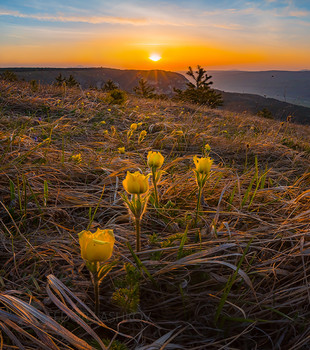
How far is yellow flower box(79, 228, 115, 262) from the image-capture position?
2.76 ft

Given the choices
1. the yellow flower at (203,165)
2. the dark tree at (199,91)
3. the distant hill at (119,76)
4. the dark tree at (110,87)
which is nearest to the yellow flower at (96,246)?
the yellow flower at (203,165)

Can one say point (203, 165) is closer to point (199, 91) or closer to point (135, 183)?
point (135, 183)

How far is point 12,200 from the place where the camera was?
1.71 metres

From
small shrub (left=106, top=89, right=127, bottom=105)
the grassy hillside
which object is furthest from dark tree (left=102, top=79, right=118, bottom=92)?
the grassy hillside

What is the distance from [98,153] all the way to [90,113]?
2.19 m

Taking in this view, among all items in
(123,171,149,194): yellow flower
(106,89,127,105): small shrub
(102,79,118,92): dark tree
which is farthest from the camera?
(102,79,118,92): dark tree

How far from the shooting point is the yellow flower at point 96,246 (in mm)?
840

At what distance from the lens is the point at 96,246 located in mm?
840

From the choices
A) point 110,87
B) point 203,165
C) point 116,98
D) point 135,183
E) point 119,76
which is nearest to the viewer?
point 135,183

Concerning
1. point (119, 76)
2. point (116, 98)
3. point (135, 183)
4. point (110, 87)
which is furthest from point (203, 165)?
point (119, 76)

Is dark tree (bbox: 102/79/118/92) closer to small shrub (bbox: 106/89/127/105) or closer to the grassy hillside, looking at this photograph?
small shrub (bbox: 106/89/127/105)

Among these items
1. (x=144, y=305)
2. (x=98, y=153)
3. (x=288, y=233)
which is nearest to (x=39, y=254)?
(x=144, y=305)

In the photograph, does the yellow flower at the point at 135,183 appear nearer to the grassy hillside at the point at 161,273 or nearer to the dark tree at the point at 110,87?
the grassy hillside at the point at 161,273

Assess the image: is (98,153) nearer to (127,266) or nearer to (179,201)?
(179,201)
